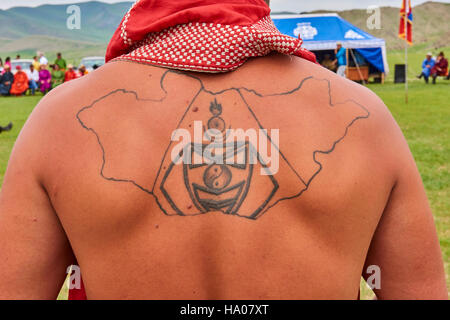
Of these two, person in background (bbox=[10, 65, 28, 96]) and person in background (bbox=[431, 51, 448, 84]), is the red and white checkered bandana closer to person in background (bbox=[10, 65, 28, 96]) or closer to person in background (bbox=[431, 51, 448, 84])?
person in background (bbox=[10, 65, 28, 96])

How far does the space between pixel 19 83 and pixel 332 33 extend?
1379 cm

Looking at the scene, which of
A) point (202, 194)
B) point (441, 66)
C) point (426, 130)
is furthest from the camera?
point (441, 66)

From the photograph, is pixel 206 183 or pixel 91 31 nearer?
pixel 206 183

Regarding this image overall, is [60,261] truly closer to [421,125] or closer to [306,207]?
[306,207]

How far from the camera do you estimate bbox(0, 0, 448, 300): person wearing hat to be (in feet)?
4.40

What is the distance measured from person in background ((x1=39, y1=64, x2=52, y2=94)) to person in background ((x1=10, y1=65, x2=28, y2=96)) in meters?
0.71

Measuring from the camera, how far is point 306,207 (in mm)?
1350

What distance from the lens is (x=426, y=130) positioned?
35.2ft

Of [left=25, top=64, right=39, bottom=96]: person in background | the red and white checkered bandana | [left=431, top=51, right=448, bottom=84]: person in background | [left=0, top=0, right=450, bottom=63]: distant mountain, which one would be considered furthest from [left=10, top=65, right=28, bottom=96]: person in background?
[left=0, top=0, right=450, bottom=63]: distant mountain

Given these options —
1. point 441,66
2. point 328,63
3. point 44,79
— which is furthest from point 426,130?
point 44,79

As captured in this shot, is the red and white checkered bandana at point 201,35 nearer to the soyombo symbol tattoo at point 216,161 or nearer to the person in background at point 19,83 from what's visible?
the soyombo symbol tattoo at point 216,161

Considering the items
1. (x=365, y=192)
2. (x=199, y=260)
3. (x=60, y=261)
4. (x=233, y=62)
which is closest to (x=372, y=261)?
(x=365, y=192)

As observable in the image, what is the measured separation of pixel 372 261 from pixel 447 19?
137009 mm

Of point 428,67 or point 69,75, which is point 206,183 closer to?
point 69,75
